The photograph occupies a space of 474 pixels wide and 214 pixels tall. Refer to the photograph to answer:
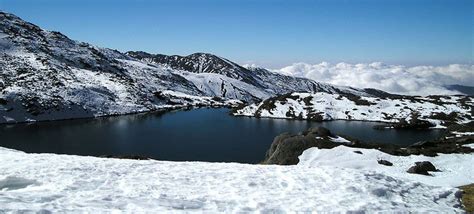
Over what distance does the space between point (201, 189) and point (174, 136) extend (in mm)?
91630

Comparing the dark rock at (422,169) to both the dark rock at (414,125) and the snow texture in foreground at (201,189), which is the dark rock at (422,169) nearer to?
the snow texture in foreground at (201,189)

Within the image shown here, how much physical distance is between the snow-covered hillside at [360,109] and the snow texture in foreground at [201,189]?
122839 mm

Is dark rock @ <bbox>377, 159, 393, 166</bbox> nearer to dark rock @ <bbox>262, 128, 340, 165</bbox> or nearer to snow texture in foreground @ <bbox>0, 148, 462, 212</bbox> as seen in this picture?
dark rock @ <bbox>262, 128, 340, 165</bbox>

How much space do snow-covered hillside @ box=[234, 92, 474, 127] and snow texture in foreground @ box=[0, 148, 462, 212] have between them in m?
123

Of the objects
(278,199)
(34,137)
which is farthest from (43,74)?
(278,199)

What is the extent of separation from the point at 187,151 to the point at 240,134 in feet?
97.2

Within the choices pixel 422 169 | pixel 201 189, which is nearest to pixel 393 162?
pixel 422 169

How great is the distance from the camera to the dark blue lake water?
89.8m

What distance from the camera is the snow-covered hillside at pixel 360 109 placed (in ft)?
472

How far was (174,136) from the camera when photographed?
368ft

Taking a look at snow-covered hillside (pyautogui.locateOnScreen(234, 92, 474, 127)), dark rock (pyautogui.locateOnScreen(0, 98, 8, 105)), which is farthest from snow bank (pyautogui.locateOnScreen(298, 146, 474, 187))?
dark rock (pyautogui.locateOnScreen(0, 98, 8, 105))

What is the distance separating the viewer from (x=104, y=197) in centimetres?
1859

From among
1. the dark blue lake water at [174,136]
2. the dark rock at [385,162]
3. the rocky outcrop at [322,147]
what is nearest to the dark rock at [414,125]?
the dark blue lake water at [174,136]

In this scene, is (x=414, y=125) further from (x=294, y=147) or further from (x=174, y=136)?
(x=294, y=147)
